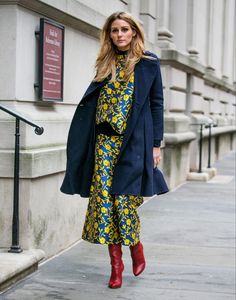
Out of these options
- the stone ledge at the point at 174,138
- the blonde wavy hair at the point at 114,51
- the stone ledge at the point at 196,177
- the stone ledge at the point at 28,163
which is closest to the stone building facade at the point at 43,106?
the stone ledge at the point at 28,163

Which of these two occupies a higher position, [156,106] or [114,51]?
[114,51]

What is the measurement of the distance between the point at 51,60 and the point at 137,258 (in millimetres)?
1872

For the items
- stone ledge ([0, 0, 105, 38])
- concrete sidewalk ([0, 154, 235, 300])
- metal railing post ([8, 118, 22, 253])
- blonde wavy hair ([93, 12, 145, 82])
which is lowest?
concrete sidewalk ([0, 154, 235, 300])

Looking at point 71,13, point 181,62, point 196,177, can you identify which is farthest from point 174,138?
point 71,13

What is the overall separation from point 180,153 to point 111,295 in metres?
7.34

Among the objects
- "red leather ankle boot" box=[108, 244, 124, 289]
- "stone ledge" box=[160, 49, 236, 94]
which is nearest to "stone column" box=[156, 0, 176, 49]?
"stone ledge" box=[160, 49, 236, 94]

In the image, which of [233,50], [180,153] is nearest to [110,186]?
[180,153]

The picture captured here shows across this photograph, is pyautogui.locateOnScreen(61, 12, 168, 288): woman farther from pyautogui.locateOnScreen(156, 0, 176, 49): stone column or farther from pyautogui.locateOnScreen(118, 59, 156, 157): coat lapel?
pyautogui.locateOnScreen(156, 0, 176, 49): stone column

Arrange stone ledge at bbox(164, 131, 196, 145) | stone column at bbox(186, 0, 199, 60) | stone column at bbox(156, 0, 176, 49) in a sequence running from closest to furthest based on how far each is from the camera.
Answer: stone ledge at bbox(164, 131, 196, 145)
stone column at bbox(156, 0, 176, 49)
stone column at bbox(186, 0, 199, 60)

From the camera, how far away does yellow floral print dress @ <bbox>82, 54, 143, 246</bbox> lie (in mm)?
5047

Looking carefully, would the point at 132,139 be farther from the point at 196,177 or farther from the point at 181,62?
the point at 196,177

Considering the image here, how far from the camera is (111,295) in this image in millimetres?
5031

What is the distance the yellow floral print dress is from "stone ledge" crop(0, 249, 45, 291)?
56 centimetres

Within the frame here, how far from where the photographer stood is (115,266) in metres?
5.14
